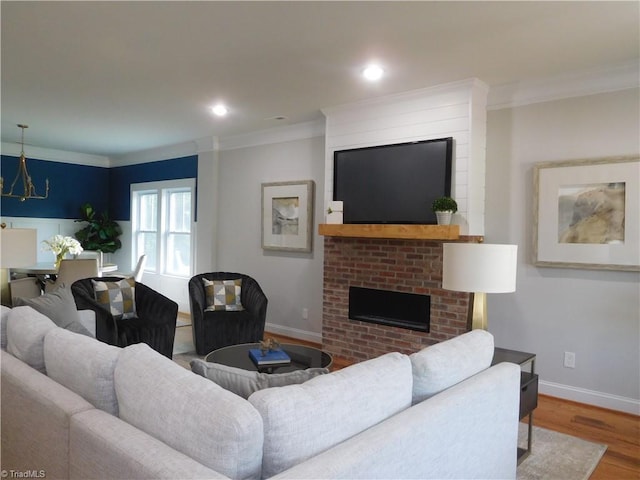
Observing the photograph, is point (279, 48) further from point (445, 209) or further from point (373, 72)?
point (445, 209)

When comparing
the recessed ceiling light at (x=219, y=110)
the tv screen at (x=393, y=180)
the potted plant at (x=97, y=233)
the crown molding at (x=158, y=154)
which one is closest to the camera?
the tv screen at (x=393, y=180)

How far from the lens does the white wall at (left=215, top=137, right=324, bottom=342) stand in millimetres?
5336

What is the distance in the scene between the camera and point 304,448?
1.24 metres

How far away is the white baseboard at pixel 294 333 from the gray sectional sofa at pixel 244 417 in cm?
340

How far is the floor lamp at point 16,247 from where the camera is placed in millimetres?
3109

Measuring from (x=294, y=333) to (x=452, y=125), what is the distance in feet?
9.99

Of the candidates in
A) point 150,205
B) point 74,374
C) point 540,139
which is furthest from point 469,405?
point 150,205

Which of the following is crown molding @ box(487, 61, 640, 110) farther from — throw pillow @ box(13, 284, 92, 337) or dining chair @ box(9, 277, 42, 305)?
dining chair @ box(9, 277, 42, 305)

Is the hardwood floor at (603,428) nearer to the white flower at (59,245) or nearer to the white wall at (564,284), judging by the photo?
the white wall at (564,284)

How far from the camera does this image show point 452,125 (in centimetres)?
390

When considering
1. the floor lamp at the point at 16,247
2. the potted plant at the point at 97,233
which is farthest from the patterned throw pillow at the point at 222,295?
the potted plant at the point at 97,233

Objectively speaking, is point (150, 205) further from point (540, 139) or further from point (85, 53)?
point (540, 139)

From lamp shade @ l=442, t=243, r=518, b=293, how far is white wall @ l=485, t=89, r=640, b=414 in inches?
56.5
